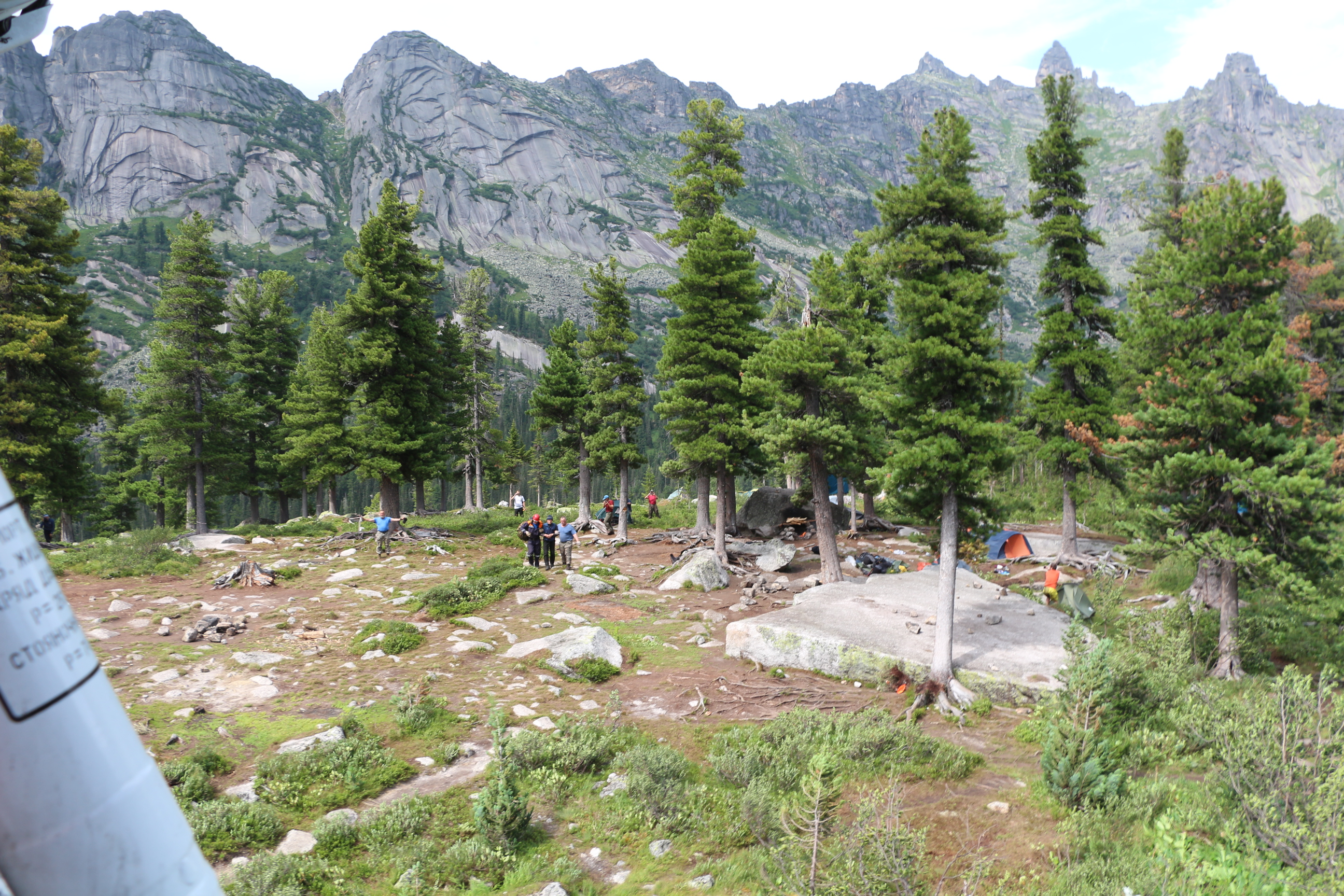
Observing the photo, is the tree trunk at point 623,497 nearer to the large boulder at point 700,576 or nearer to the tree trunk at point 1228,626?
the large boulder at point 700,576

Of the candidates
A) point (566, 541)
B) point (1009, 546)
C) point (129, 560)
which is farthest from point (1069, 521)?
point (129, 560)

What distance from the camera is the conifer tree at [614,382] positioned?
28.4 metres

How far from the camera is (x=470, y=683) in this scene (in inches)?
454

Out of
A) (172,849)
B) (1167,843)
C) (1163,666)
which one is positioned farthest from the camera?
(1163,666)

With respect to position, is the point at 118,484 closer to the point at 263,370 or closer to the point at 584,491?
the point at 263,370

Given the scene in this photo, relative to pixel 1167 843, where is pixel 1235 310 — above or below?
above

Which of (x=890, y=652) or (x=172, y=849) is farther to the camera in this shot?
(x=890, y=652)

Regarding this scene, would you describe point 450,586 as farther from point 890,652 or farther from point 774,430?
point 890,652

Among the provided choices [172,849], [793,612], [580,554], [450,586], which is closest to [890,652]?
[793,612]

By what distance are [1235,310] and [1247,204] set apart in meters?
2.14

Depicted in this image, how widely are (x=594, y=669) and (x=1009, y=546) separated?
74.5ft

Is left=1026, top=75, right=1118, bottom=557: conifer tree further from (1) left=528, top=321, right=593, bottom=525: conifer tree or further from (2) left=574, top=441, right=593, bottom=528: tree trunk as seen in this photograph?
(2) left=574, top=441, right=593, bottom=528: tree trunk

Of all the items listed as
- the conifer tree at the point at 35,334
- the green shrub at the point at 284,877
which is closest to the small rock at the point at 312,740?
the green shrub at the point at 284,877

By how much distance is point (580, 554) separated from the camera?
26734 mm
